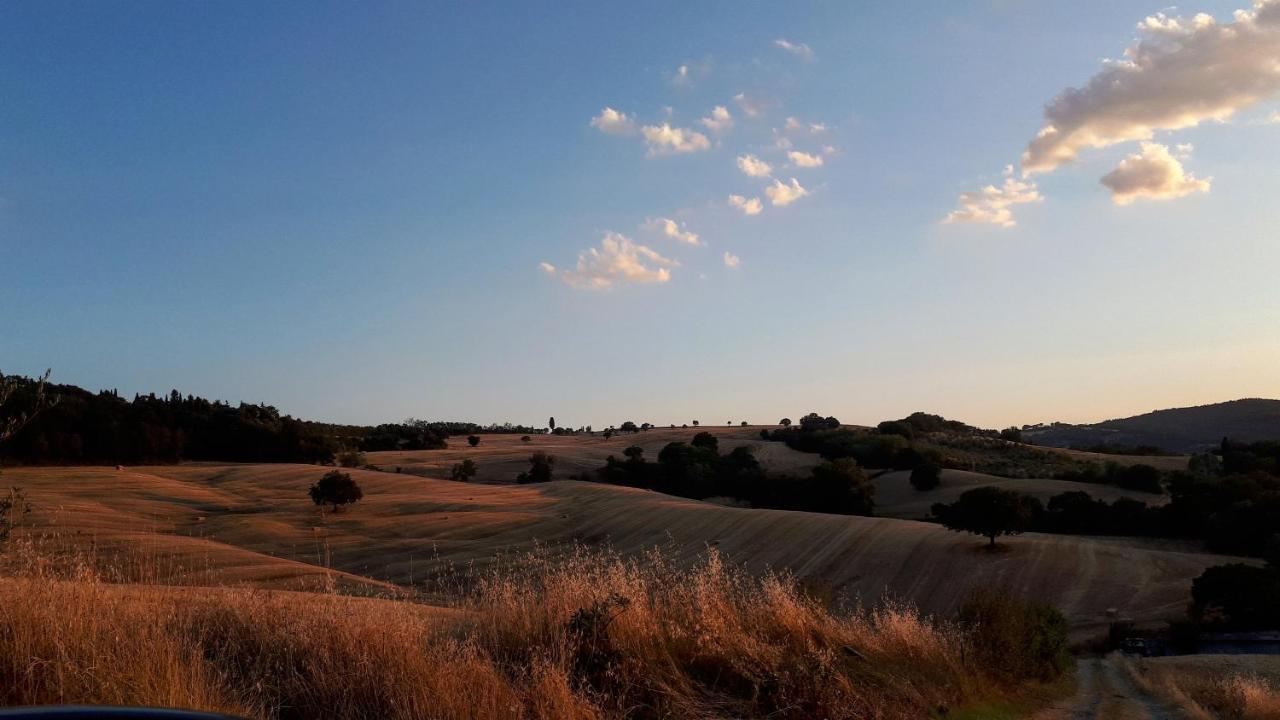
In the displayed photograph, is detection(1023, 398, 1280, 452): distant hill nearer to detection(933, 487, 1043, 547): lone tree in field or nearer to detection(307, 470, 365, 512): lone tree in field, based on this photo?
detection(933, 487, 1043, 547): lone tree in field

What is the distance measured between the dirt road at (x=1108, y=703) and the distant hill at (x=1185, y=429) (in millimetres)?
113359

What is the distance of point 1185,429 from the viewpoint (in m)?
140

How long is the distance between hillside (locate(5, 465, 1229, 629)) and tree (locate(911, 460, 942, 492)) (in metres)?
22.1

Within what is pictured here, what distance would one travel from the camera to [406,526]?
4684 cm

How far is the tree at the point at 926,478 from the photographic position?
221ft

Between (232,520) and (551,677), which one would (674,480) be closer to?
(232,520)

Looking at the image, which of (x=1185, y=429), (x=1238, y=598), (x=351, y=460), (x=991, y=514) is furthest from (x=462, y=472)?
(x=1185, y=429)

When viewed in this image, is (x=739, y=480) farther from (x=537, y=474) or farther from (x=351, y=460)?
(x=351, y=460)

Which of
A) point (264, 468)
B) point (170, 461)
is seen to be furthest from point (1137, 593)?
point (170, 461)

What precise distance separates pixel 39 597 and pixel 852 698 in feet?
25.2

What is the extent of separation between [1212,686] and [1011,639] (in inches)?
215

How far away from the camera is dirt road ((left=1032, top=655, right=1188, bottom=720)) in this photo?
13.2 metres

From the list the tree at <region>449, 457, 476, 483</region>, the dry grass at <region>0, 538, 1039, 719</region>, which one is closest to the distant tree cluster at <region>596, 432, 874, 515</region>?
the tree at <region>449, 457, 476, 483</region>

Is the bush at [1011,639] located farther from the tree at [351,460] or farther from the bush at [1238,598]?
the tree at [351,460]
